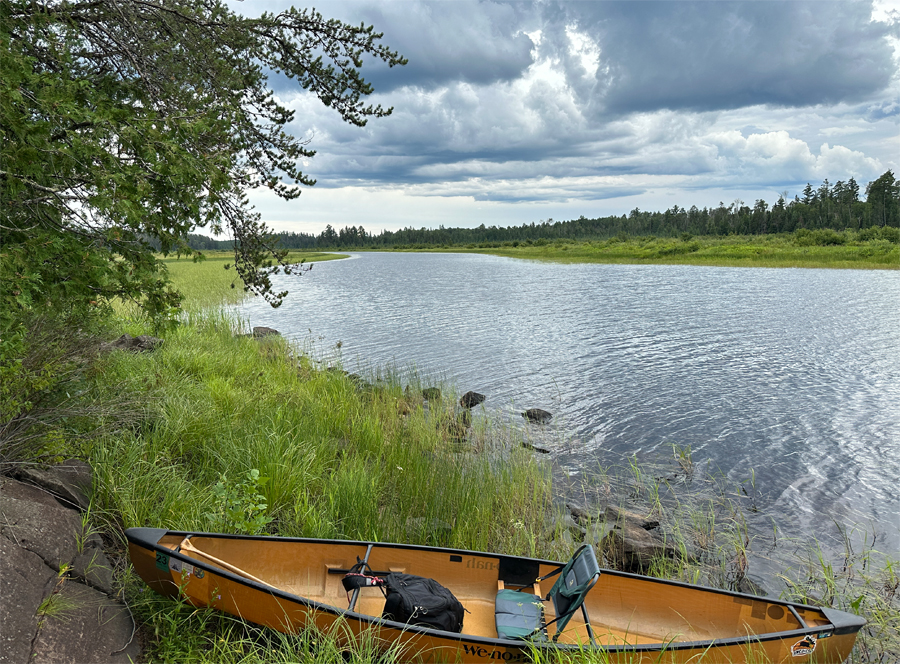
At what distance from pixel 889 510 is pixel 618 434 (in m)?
4.28

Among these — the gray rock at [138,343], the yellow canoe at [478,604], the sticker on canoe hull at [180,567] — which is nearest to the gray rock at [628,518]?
the yellow canoe at [478,604]

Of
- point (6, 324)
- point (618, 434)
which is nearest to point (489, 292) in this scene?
point (618, 434)

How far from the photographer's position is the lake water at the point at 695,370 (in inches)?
360

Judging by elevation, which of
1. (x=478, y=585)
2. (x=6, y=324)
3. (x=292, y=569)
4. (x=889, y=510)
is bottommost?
(x=889, y=510)

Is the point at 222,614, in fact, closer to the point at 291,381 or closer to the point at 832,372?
the point at 291,381

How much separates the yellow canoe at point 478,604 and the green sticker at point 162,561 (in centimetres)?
1

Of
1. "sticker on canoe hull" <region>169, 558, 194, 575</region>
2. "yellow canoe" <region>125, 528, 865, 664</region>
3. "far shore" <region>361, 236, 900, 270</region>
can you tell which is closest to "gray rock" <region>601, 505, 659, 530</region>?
"yellow canoe" <region>125, 528, 865, 664</region>

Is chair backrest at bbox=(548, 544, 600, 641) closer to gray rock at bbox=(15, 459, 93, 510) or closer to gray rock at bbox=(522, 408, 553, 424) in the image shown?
gray rock at bbox=(15, 459, 93, 510)

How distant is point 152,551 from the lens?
13.8 feet

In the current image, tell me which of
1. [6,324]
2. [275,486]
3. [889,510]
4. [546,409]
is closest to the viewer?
[6,324]

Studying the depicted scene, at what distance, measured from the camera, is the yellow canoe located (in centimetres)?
406

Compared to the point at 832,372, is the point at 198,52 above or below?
above

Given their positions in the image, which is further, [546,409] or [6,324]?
[546,409]

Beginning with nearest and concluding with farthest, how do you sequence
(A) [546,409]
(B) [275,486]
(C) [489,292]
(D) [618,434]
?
(B) [275,486], (D) [618,434], (A) [546,409], (C) [489,292]
